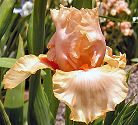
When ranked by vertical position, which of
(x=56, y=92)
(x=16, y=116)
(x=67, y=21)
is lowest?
(x=16, y=116)

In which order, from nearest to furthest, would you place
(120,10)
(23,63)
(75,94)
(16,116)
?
1. (75,94)
2. (23,63)
3. (16,116)
4. (120,10)

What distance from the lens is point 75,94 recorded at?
456 mm

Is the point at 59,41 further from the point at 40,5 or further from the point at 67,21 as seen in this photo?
the point at 40,5

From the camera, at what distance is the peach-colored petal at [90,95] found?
1.49 ft

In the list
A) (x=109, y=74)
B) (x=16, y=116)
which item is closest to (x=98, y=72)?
(x=109, y=74)

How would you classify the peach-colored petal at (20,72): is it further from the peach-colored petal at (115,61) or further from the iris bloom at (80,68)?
the peach-colored petal at (115,61)

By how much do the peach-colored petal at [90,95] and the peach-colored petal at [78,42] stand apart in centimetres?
8

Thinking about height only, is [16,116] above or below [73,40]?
below

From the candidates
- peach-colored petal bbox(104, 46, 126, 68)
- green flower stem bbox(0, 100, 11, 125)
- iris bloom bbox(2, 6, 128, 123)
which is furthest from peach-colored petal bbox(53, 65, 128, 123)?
green flower stem bbox(0, 100, 11, 125)

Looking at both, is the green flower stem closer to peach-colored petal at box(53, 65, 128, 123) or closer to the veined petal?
the veined petal

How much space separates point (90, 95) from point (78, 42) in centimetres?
14

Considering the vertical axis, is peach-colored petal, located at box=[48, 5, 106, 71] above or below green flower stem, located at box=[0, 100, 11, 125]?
above

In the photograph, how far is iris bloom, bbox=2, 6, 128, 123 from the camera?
0.46 m

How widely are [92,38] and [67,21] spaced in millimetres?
69
